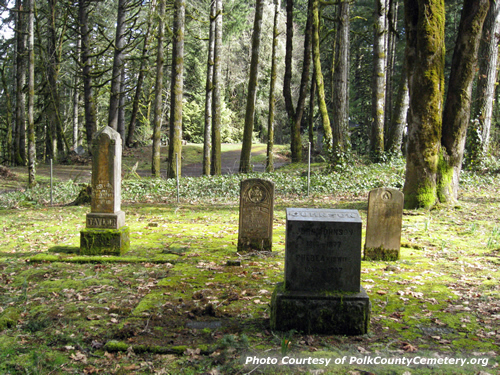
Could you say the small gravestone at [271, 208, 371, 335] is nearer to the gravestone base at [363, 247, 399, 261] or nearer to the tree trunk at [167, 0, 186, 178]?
the gravestone base at [363, 247, 399, 261]

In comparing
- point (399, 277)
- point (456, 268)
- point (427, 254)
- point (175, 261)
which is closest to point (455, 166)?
point (427, 254)

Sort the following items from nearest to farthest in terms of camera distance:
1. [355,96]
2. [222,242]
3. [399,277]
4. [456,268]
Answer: [399,277] → [456,268] → [222,242] → [355,96]

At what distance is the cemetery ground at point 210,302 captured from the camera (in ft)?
12.3

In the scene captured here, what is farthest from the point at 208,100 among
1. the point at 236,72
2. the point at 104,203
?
the point at 236,72

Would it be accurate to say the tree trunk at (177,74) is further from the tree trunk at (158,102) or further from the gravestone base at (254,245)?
the gravestone base at (254,245)

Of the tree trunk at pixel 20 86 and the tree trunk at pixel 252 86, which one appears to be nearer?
the tree trunk at pixel 252 86

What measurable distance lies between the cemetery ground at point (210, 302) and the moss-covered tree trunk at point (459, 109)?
0.92 m

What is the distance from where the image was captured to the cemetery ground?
12.3 feet

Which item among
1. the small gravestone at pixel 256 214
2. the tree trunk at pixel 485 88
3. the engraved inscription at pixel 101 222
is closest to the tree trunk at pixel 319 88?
the tree trunk at pixel 485 88

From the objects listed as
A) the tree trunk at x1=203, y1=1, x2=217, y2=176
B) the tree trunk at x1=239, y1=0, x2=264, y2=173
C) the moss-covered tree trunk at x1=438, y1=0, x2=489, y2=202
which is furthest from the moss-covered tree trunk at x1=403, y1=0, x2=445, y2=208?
the tree trunk at x1=203, y1=1, x2=217, y2=176

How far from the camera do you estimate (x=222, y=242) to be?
28.3ft

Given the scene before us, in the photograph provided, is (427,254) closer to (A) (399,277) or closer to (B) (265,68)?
(A) (399,277)

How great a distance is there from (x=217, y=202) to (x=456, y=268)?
887 cm

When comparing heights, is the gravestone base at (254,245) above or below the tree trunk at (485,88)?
below
